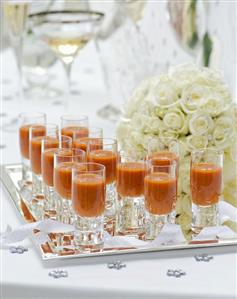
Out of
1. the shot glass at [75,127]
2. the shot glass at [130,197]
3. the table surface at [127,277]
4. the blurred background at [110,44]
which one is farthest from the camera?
the blurred background at [110,44]

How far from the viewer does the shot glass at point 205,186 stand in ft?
5.19

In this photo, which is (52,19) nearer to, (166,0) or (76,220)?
(166,0)

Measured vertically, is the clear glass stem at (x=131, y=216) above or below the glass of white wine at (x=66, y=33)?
below

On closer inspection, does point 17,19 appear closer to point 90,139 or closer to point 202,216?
point 90,139

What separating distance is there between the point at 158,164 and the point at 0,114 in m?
1.11

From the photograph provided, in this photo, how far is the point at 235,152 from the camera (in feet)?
5.68

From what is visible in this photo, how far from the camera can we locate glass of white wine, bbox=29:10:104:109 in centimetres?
238

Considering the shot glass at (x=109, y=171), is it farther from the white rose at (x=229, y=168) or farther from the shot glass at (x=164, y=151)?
the white rose at (x=229, y=168)

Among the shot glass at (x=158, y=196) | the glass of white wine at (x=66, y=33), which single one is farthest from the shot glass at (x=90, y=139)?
the glass of white wine at (x=66, y=33)

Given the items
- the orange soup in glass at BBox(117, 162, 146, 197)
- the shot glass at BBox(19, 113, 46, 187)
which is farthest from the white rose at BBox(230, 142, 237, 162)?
the shot glass at BBox(19, 113, 46, 187)

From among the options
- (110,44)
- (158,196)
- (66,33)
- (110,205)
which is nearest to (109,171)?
(110,205)

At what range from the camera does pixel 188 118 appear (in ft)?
5.55

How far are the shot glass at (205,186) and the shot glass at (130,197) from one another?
0.10 metres

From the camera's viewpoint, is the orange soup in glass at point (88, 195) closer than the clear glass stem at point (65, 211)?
Yes
